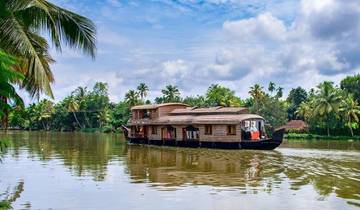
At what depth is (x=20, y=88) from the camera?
10.1m

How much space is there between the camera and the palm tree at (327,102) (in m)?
50.9

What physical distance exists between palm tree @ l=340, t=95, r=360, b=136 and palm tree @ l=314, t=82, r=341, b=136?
91cm

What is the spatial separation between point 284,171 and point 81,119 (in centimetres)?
7301

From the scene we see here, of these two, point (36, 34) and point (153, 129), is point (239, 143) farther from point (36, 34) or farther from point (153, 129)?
point (36, 34)

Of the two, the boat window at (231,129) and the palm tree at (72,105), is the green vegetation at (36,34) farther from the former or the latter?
the palm tree at (72,105)

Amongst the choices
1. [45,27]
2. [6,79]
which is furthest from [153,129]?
[6,79]

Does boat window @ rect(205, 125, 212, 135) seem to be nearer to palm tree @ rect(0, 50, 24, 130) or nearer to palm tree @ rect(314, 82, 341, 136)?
palm tree @ rect(314, 82, 341, 136)

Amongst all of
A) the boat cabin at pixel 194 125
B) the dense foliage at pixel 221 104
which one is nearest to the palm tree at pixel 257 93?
the dense foliage at pixel 221 104

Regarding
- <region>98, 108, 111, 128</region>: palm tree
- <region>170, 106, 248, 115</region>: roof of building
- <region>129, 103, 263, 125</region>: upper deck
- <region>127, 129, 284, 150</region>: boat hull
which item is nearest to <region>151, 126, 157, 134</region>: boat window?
<region>129, 103, 263, 125</region>: upper deck

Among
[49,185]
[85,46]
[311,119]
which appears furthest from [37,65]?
[311,119]

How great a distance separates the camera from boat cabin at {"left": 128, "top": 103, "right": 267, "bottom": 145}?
30688mm

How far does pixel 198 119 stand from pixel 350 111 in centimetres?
2444

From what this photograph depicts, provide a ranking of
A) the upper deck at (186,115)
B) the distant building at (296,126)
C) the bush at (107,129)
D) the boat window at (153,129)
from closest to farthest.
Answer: the upper deck at (186,115)
the boat window at (153,129)
the distant building at (296,126)
the bush at (107,129)

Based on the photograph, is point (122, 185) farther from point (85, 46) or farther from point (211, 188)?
point (85, 46)
